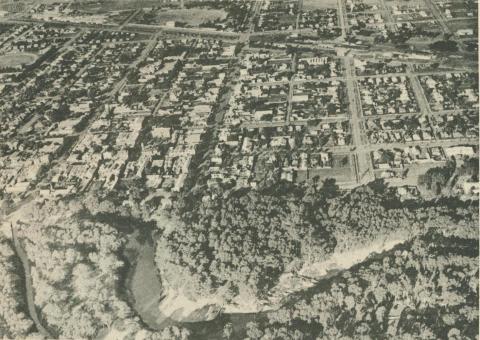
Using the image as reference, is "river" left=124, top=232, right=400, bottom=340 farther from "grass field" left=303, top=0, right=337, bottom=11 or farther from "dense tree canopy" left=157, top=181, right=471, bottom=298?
"grass field" left=303, top=0, right=337, bottom=11

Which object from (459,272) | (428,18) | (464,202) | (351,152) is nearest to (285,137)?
(351,152)

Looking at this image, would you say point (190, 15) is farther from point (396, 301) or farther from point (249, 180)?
point (396, 301)

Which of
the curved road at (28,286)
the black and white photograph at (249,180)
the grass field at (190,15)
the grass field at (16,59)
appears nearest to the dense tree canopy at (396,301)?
the black and white photograph at (249,180)

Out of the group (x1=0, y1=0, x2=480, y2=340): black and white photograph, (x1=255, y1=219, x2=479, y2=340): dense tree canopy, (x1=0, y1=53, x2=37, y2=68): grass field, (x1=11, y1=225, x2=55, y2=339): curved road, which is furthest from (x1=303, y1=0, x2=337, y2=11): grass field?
(x1=11, y1=225, x2=55, y2=339): curved road

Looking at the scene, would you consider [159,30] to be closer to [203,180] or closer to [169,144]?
[169,144]

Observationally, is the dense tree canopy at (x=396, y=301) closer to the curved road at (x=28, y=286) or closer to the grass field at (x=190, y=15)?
the curved road at (x=28, y=286)

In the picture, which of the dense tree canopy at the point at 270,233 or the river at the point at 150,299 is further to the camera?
the dense tree canopy at the point at 270,233
